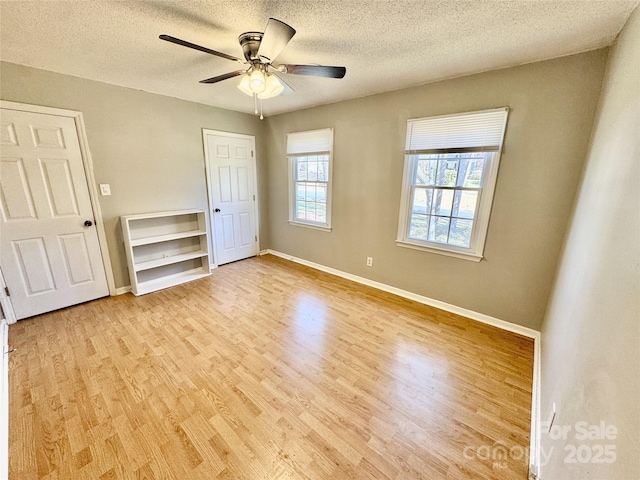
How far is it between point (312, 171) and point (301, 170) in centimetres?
24

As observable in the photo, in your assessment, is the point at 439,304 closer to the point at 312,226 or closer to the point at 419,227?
the point at 419,227

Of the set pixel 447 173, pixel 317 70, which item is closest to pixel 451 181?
pixel 447 173

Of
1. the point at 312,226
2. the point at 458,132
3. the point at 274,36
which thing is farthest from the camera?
the point at 312,226

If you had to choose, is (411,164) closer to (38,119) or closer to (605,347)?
(605,347)

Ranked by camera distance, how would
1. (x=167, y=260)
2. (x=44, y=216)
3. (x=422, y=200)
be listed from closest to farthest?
1. (x=44, y=216)
2. (x=422, y=200)
3. (x=167, y=260)

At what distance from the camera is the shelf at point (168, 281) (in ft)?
10.2

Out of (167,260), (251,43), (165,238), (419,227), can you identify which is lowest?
(167,260)

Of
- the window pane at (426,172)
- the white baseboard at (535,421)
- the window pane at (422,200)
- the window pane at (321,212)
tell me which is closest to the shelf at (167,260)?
the window pane at (321,212)

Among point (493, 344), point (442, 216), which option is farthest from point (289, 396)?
point (442, 216)

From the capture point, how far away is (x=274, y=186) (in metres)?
4.30

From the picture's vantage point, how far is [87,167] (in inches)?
105

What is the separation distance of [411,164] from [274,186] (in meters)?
2.36

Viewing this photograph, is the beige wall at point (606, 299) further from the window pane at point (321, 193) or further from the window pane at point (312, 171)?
the window pane at point (312, 171)

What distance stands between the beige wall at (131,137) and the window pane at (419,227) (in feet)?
8.92
